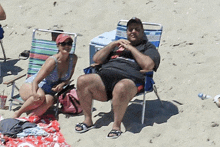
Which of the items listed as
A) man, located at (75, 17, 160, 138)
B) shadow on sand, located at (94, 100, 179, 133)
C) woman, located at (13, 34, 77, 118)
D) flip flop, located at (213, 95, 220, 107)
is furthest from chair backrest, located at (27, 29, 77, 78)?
flip flop, located at (213, 95, 220, 107)

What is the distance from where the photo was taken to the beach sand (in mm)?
4789

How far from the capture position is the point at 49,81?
5488 millimetres

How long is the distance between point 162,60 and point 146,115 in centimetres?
148

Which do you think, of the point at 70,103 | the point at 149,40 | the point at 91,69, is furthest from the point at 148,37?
the point at 70,103

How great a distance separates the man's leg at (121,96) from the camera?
4.79 metres

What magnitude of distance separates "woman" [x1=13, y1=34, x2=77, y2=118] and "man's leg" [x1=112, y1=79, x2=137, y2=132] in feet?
3.00

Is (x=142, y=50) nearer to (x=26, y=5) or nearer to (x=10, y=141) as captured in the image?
(x=10, y=141)

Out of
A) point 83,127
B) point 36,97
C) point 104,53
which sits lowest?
point 83,127

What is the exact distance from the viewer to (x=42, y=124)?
5281mm

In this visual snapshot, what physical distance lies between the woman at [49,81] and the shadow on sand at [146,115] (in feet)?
2.17

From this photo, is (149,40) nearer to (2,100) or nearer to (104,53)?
(104,53)

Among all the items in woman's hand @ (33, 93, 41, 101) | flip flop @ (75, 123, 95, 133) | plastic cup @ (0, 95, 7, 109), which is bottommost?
flip flop @ (75, 123, 95, 133)

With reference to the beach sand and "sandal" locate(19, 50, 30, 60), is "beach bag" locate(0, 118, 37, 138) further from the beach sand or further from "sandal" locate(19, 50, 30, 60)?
"sandal" locate(19, 50, 30, 60)

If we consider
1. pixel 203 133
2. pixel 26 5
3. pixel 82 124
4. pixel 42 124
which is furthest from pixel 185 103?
pixel 26 5
